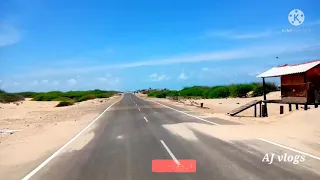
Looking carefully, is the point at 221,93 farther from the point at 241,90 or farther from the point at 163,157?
the point at 163,157

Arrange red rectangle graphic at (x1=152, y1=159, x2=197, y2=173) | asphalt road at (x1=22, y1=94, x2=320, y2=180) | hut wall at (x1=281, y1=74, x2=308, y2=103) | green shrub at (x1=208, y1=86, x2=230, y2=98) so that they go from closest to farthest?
asphalt road at (x1=22, y1=94, x2=320, y2=180) < red rectangle graphic at (x1=152, y1=159, x2=197, y2=173) < hut wall at (x1=281, y1=74, x2=308, y2=103) < green shrub at (x1=208, y1=86, x2=230, y2=98)

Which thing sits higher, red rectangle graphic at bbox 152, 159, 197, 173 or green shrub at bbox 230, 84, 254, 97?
green shrub at bbox 230, 84, 254, 97

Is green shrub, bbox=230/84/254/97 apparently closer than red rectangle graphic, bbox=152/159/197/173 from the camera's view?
No

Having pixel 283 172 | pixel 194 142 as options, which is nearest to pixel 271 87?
pixel 194 142

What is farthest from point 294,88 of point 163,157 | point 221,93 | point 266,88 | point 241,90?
point 221,93

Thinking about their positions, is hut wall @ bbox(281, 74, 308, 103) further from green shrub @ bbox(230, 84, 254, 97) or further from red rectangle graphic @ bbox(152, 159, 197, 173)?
green shrub @ bbox(230, 84, 254, 97)

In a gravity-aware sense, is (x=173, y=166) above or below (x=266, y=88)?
below

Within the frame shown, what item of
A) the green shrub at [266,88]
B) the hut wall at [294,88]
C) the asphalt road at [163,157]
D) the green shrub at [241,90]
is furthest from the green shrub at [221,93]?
the asphalt road at [163,157]

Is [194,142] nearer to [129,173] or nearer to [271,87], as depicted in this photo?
[129,173]

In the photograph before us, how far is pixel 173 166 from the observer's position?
352 inches

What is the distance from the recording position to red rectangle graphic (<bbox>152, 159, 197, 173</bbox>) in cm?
850

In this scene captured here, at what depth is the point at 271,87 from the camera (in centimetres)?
6750

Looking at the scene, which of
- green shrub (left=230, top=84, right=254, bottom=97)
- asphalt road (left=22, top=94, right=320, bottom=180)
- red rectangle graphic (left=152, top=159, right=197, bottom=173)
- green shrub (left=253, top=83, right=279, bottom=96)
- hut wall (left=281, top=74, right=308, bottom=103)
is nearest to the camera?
asphalt road (left=22, top=94, right=320, bottom=180)

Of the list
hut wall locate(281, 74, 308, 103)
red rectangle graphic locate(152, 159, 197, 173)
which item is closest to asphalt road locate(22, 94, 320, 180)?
red rectangle graphic locate(152, 159, 197, 173)
